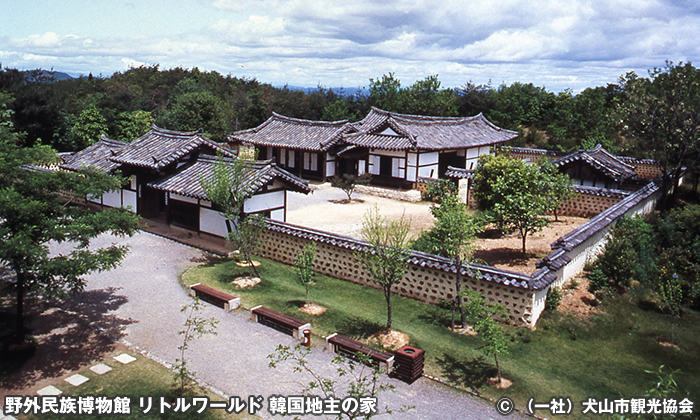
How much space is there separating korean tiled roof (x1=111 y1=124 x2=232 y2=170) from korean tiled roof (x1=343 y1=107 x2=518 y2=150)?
13029 mm

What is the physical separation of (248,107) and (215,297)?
3964 cm

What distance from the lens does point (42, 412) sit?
948 cm

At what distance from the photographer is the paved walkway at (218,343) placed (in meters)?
10.2

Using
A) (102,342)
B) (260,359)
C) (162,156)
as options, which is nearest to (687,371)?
(260,359)

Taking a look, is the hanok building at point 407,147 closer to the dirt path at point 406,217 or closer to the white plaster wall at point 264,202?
the dirt path at point 406,217

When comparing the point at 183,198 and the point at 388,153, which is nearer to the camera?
the point at 183,198

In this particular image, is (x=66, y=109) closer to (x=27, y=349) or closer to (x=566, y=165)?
(x=27, y=349)

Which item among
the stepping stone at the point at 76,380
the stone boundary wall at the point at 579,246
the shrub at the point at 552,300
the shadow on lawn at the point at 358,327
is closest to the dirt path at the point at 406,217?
the stone boundary wall at the point at 579,246

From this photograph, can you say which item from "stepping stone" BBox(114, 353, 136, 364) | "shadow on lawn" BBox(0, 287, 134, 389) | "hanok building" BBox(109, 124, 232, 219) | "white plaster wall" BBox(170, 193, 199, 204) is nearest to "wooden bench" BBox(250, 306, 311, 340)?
"stepping stone" BBox(114, 353, 136, 364)

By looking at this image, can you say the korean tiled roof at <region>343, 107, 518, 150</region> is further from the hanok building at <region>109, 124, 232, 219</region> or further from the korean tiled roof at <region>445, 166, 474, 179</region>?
the hanok building at <region>109, 124, 232, 219</region>

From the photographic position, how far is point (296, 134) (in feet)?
119

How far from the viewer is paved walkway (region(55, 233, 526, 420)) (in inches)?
403

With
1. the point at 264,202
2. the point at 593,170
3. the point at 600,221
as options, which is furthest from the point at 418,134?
the point at 600,221

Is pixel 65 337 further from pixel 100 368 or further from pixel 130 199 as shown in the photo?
pixel 130 199
